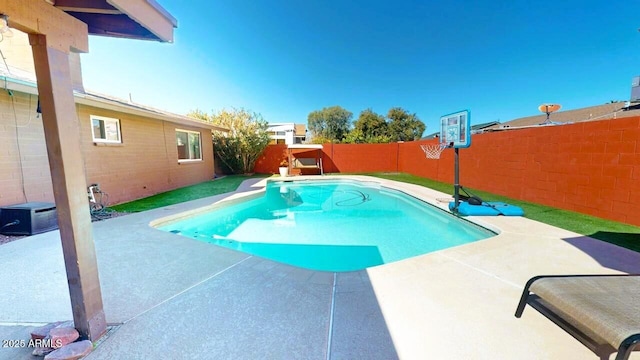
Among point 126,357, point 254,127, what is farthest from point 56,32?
point 254,127

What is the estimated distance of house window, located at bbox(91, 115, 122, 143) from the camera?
259 inches

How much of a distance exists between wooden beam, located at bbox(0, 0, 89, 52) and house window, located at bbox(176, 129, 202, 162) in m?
9.51

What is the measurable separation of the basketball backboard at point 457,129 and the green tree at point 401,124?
21.9 meters

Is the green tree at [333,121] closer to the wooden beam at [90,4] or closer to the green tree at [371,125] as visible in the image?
the green tree at [371,125]

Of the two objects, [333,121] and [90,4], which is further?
[333,121]

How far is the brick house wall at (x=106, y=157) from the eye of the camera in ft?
15.5

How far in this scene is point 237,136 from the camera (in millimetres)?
13617

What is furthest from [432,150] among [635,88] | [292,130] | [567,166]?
[292,130]

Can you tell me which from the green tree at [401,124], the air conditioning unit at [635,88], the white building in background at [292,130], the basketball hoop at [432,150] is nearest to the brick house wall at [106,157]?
the basketball hoop at [432,150]

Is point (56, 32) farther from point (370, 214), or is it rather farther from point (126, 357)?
point (370, 214)

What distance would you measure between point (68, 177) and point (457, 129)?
6228 millimetres

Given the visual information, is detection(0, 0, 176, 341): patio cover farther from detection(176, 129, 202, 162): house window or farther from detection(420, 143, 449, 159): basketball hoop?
detection(420, 143, 449, 159): basketball hoop

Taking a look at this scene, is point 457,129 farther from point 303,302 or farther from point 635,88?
point 635,88

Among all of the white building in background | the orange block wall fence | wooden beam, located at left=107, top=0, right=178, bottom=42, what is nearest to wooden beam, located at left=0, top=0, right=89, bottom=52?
wooden beam, located at left=107, top=0, right=178, bottom=42
